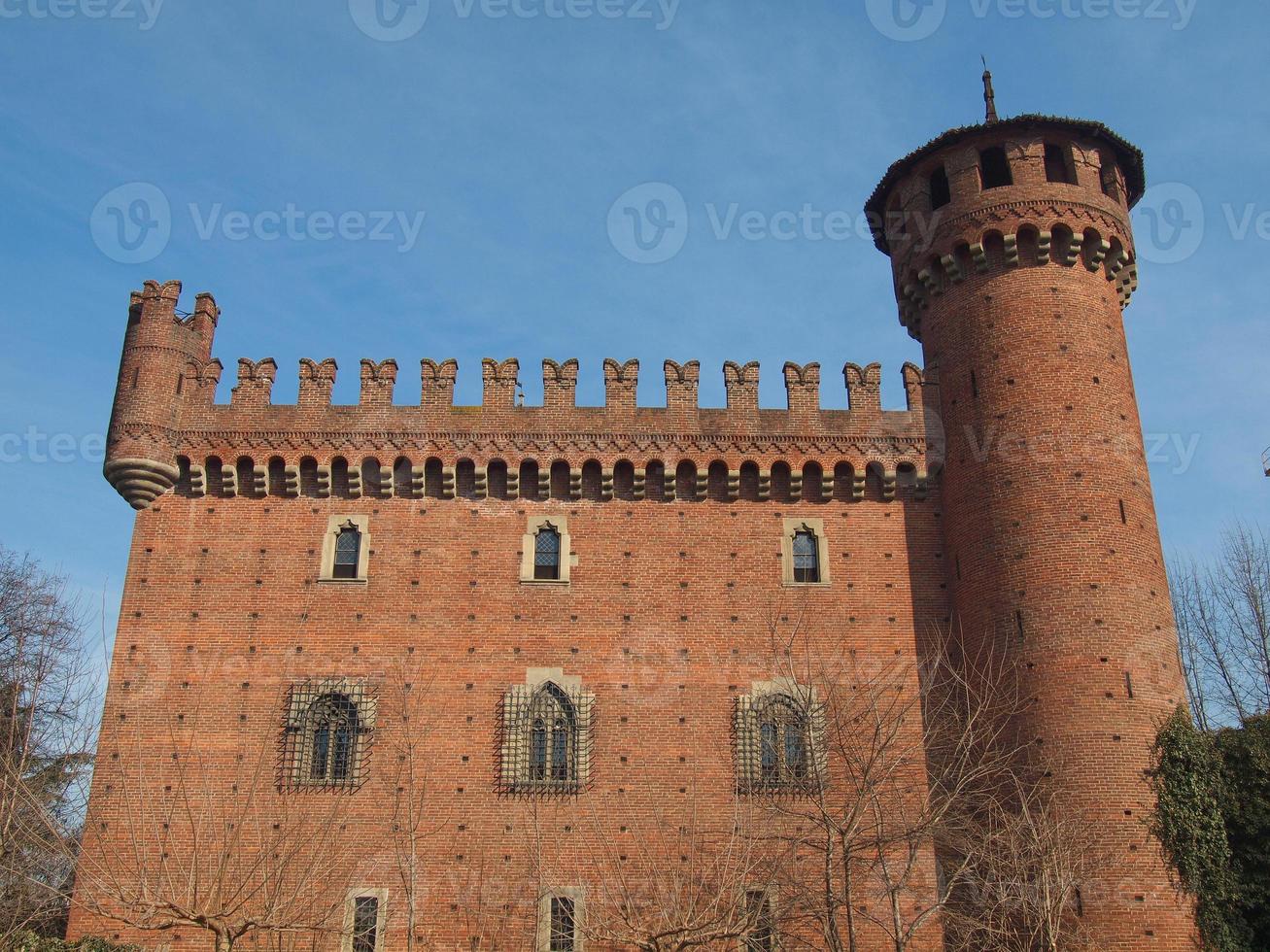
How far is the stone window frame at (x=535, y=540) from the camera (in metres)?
22.3

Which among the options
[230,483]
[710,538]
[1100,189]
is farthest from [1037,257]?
[230,483]

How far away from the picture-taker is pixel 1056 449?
21625mm

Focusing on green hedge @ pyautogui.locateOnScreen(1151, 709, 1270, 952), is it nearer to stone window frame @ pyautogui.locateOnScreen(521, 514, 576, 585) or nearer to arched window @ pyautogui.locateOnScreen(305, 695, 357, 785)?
stone window frame @ pyautogui.locateOnScreen(521, 514, 576, 585)

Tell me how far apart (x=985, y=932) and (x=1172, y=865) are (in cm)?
329

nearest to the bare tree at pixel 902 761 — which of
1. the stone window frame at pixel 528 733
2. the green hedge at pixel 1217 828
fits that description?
the green hedge at pixel 1217 828

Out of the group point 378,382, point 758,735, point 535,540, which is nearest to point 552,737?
point 758,735

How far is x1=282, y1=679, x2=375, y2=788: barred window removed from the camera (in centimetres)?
2064

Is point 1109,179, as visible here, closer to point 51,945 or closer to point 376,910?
point 376,910

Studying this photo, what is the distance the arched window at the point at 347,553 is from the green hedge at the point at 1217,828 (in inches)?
602

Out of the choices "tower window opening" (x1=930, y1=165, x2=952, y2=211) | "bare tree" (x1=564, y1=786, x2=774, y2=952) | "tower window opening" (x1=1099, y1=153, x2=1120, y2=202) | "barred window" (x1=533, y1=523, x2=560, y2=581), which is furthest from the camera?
"tower window opening" (x1=930, y1=165, x2=952, y2=211)

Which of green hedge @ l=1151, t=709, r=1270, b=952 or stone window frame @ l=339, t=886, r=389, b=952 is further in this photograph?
stone window frame @ l=339, t=886, r=389, b=952

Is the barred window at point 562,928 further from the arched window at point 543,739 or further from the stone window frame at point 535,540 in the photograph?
the stone window frame at point 535,540

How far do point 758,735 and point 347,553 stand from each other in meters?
8.97

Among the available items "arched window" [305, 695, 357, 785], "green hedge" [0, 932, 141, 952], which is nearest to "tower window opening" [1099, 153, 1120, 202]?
"arched window" [305, 695, 357, 785]
